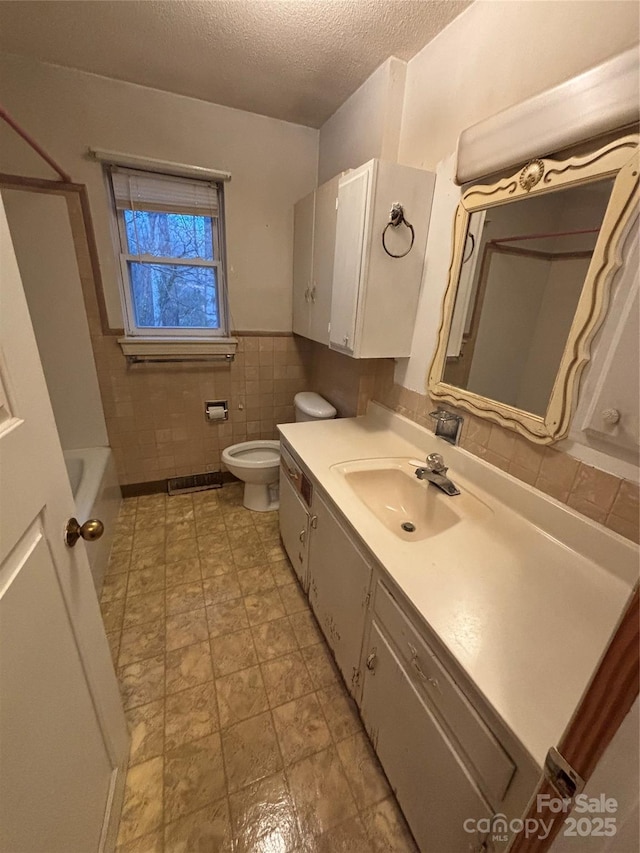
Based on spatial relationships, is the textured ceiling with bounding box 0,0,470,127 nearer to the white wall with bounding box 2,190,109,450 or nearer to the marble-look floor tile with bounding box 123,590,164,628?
the white wall with bounding box 2,190,109,450

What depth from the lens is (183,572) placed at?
182 cm

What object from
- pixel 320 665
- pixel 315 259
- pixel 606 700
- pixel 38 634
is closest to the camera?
pixel 606 700

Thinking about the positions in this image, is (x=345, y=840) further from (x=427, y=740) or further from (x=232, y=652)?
(x=232, y=652)

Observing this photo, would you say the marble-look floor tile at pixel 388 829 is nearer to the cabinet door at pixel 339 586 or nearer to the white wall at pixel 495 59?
the cabinet door at pixel 339 586

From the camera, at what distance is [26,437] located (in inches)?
23.9

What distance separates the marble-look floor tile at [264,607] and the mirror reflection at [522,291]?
4.31 feet

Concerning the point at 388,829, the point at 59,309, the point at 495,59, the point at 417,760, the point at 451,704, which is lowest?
the point at 388,829

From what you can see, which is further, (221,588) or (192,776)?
(221,588)

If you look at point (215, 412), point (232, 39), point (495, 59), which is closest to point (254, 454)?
Result: point (215, 412)

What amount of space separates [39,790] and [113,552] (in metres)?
1.50

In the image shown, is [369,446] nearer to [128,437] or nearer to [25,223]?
[128,437]

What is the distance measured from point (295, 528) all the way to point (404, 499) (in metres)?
0.60

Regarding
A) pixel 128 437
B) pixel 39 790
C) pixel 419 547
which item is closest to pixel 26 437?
pixel 39 790

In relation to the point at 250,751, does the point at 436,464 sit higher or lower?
higher
